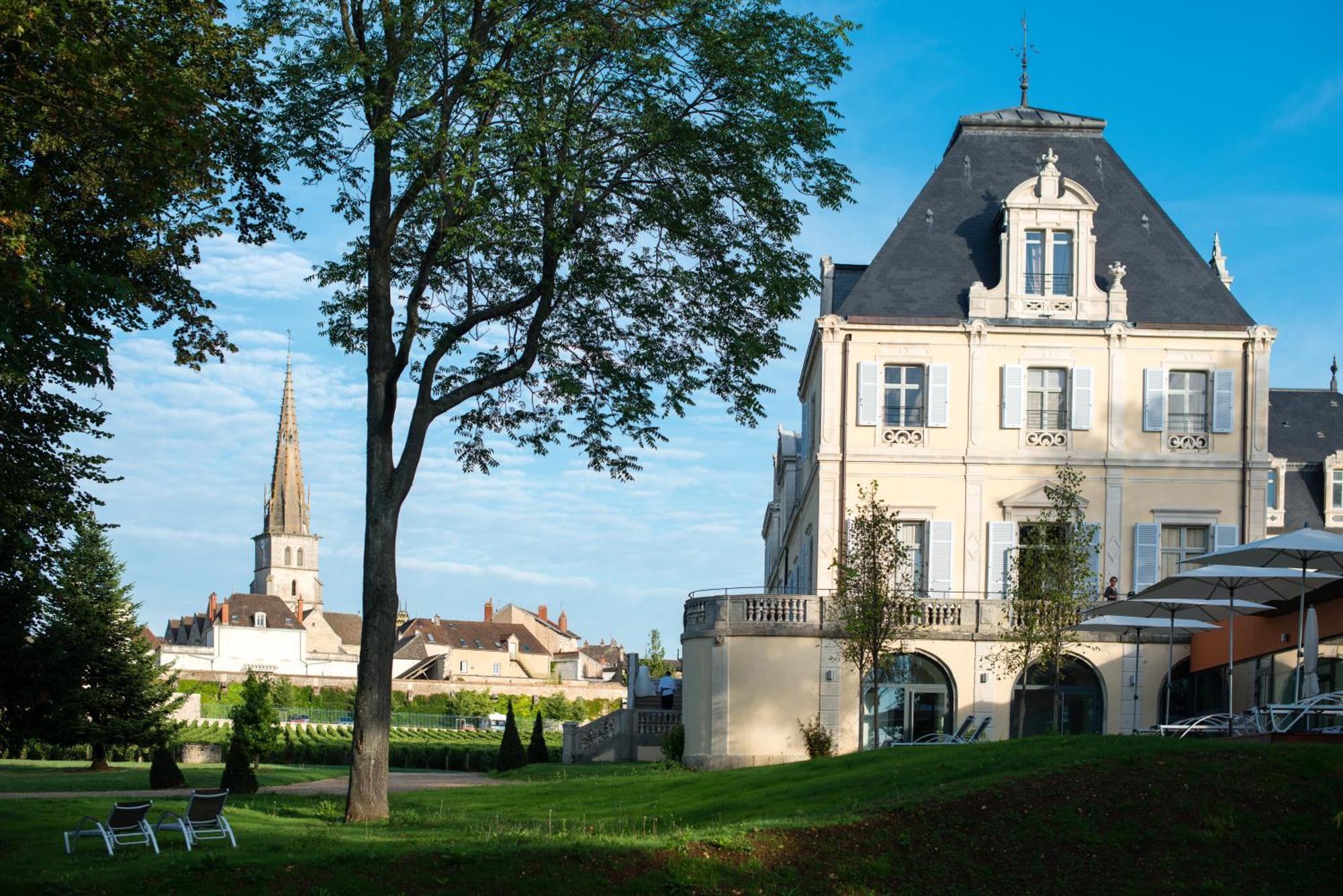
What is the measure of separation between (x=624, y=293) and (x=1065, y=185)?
18.4m

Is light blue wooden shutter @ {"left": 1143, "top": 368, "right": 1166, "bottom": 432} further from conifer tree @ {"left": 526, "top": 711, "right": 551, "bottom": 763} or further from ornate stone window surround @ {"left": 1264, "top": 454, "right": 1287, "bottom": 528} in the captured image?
conifer tree @ {"left": 526, "top": 711, "right": 551, "bottom": 763}

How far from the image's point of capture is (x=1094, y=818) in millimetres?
17922

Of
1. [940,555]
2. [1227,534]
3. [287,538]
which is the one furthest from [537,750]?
[287,538]

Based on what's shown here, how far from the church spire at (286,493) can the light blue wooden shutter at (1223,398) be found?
164045mm

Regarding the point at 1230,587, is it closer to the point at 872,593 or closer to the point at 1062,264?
the point at 872,593

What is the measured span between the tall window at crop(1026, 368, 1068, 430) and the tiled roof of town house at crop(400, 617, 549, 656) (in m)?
106

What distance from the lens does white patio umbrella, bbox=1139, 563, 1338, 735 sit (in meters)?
24.7

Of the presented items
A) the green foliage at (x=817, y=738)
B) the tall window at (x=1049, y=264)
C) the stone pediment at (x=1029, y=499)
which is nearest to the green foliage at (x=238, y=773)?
the green foliage at (x=817, y=738)

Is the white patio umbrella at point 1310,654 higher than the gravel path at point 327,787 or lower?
higher

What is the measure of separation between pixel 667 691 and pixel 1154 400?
18.1 meters

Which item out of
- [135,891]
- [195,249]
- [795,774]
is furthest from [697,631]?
[135,891]

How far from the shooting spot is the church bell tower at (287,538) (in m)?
196

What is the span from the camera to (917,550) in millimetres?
39656

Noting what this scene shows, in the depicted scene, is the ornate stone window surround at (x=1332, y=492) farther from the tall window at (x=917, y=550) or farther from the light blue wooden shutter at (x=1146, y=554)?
the tall window at (x=917, y=550)
